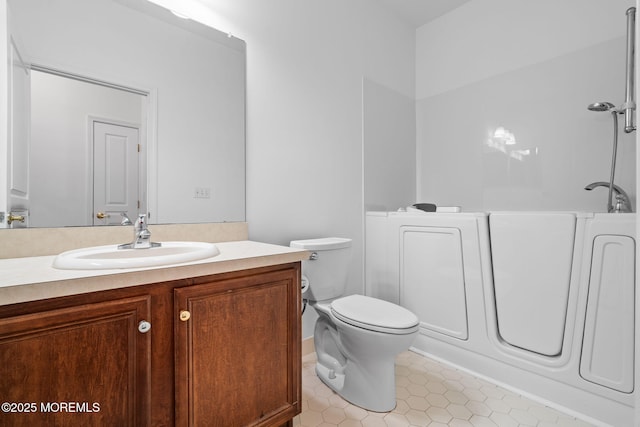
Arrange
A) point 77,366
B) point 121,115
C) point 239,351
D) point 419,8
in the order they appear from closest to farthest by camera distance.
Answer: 1. point 77,366
2. point 239,351
3. point 121,115
4. point 419,8

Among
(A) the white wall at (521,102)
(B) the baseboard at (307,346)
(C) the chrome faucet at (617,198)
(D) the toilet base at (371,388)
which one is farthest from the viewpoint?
(B) the baseboard at (307,346)

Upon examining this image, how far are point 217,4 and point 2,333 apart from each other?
1.59 metres

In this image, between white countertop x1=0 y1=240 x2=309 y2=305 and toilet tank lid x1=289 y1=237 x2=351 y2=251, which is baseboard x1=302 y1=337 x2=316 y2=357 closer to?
toilet tank lid x1=289 y1=237 x2=351 y2=251

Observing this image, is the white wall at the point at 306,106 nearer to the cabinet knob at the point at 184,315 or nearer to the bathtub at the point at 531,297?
the bathtub at the point at 531,297

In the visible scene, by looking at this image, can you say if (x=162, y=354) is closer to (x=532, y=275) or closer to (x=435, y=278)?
(x=435, y=278)

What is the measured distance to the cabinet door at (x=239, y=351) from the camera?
963mm

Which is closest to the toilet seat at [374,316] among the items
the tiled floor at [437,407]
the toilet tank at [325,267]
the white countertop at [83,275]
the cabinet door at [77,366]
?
the toilet tank at [325,267]

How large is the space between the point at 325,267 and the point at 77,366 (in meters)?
1.15

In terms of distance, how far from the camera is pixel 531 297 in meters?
1.60

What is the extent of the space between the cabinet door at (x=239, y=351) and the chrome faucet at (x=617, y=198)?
1.72 meters

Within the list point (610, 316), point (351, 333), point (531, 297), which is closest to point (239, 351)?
point (351, 333)

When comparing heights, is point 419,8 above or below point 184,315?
above

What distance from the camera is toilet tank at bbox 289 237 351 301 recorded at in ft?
5.58

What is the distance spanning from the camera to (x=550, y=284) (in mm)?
1540
